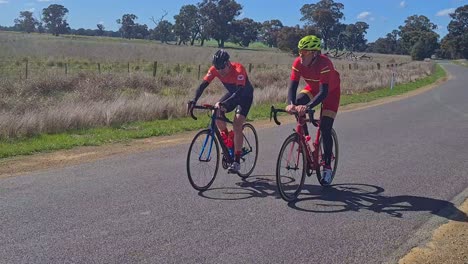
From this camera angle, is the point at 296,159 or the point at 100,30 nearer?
the point at 296,159

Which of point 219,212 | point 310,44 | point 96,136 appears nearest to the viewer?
point 219,212

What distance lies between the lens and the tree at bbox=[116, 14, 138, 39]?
136750 mm

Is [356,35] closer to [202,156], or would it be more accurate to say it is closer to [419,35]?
[419,35]

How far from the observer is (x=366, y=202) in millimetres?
6066

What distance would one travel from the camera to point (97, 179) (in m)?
6.83

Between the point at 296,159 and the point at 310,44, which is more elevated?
the point at 310,44

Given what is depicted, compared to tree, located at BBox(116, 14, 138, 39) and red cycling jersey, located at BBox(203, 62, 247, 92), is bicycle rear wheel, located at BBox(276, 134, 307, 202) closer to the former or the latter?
red cycling jersey, located at BBox(203, 62, 247, 92)

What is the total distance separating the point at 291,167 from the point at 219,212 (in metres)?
1.19

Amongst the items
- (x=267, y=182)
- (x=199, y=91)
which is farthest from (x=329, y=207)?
(x=199, y=91)

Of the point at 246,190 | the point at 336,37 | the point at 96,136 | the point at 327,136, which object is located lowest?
the point at 96,136

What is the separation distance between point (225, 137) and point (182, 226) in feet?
6.05

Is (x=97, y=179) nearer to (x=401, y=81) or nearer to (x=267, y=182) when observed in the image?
(x=267, y=182)

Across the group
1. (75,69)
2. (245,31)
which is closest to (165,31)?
(245,31)

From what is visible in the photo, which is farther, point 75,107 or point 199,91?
point 75,107
